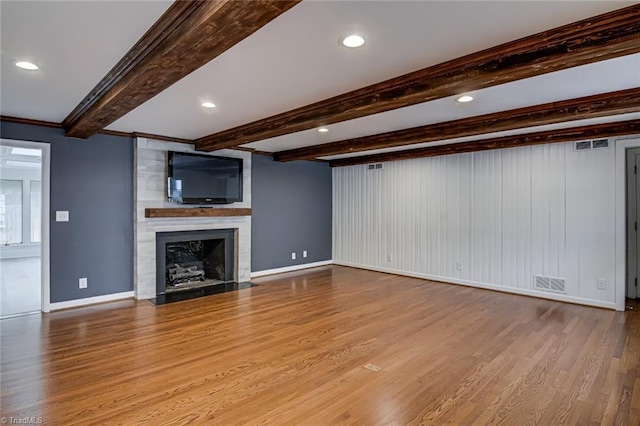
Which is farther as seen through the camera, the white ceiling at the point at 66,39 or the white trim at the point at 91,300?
the white trim at the point at 91,300

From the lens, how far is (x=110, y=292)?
490 cm

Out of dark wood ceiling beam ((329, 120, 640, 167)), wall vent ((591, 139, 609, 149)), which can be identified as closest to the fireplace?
dark wood ceiling beam ((329, 120, 640, 167))

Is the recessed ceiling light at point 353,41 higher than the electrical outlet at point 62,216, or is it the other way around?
the recessed ceiling light at point 353,41

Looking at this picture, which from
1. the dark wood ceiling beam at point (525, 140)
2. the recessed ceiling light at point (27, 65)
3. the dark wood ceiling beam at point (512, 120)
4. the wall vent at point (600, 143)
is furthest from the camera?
the wall vent at point (600, 143)

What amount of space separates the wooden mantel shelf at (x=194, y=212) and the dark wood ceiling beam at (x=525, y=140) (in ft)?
9.38

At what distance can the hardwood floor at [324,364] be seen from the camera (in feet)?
7.57

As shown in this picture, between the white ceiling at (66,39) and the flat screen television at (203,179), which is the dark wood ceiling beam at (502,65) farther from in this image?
the flat screen television at (203,179)

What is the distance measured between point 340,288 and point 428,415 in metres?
3.50

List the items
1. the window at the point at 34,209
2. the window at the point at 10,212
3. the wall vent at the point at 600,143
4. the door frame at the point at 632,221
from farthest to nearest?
1. the window at the point at 34,209
2. the window at the point at 10,212
3. the door frame at the point at 632,221
4. the wall vent at the point at 600,143

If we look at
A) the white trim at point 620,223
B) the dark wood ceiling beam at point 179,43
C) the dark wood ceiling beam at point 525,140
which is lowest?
the white trim at point 620,223

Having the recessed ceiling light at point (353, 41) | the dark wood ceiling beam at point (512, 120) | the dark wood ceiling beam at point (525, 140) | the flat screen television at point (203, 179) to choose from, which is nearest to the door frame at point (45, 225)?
the flat screen television at point (203, 179)

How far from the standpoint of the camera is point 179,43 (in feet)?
6.18

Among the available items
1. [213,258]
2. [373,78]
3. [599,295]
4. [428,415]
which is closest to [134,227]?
[213,258]

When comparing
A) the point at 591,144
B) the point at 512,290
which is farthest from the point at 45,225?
the point at 591,144
